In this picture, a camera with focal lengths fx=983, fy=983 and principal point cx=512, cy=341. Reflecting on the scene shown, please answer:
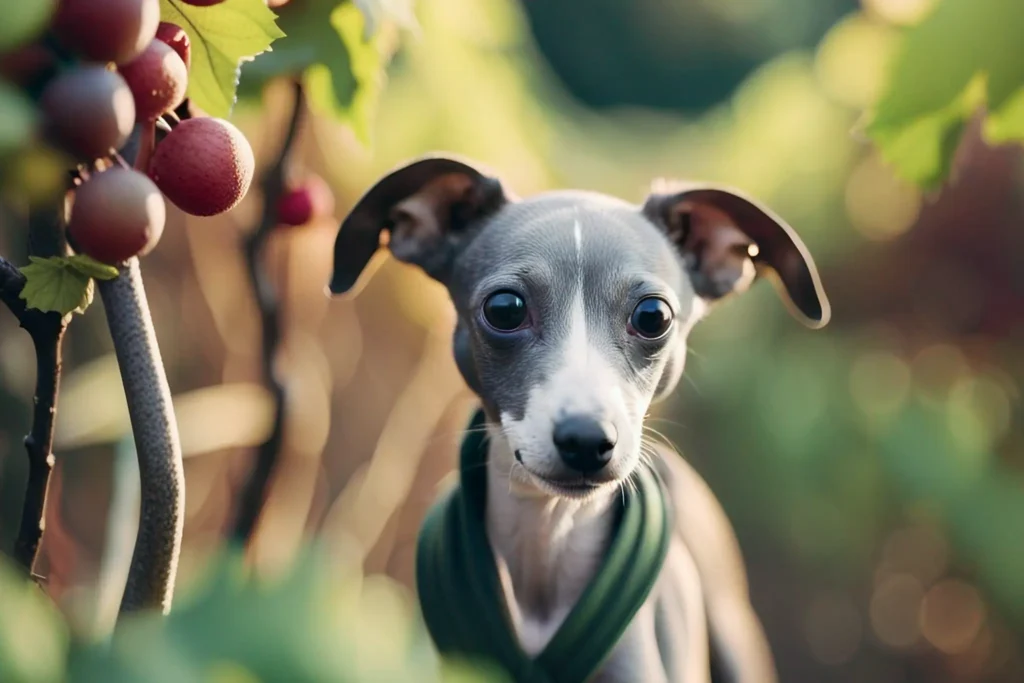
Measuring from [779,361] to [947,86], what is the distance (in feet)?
3.89

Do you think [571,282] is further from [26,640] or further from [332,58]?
[26,640]

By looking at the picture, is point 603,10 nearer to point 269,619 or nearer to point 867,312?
point 867,312

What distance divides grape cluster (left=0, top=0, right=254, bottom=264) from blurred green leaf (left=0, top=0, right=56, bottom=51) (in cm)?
5

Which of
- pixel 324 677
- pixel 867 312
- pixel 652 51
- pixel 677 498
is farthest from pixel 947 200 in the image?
pixel 324 677

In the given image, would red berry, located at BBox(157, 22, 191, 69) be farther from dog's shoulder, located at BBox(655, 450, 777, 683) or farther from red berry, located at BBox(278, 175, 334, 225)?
dog's shoulder, located at BBox(655, 450, 777, 683)

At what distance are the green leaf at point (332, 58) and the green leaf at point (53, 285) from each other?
22 centimetres

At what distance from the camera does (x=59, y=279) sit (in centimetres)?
40

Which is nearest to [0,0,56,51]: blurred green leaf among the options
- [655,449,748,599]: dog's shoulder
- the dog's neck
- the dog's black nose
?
the dog's black nose

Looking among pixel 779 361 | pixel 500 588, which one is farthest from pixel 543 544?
pixel 779 361

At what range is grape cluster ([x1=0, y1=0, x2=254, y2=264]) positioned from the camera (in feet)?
1.11

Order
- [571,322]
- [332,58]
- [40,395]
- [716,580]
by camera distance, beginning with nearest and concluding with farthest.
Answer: [40,395] < [332,58] < [571,322] < [716,580]

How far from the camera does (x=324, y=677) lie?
244 millimetres

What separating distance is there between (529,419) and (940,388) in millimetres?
1111

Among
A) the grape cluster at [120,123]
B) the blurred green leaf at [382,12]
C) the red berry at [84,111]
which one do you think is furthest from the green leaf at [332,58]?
the red berry at [84,111]
